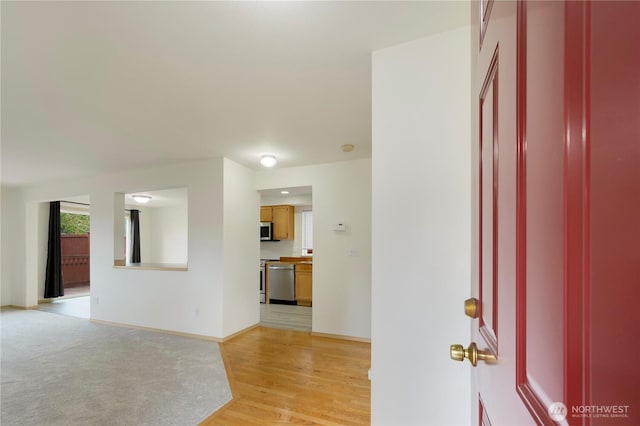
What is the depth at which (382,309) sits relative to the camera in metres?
1.51

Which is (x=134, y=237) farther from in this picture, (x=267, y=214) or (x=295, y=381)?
(x=295, y=381)

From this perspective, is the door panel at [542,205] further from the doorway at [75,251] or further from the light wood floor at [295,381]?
the doorway at [75,251]

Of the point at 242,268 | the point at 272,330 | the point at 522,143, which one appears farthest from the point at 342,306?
the point at 522,143

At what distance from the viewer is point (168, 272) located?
4.11 metres

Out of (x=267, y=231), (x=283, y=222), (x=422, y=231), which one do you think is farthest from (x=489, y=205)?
(x=267, y=231)

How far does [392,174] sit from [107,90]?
6.68ft

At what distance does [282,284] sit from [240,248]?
82.6 inches

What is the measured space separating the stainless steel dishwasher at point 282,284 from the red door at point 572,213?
5.48 m

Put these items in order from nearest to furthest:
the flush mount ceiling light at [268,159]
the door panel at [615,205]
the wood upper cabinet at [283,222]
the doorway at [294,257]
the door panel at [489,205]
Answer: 1. the door panel at [615,205]
2. the door panel at [489,205]
3. the flush mount ceiling light at [268,159]
4. the doorway at [294,257]
5. the wood upper cabinet at [283,222]

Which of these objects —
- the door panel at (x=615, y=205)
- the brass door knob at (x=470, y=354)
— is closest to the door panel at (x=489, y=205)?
the brass door knob at (x=470, y=354)

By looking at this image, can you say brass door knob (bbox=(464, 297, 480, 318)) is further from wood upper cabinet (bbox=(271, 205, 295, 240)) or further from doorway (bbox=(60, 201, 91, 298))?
doorway (bbox=(60, 201, 91, 298))
